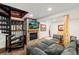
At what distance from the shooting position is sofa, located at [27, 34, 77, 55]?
185 cm

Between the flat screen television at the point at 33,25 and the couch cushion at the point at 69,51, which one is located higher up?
the flat screen television at the point at 33,25

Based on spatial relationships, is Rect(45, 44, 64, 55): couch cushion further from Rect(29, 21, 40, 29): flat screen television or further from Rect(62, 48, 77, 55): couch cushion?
Rect(29, 21, 40, 29): flat screen television

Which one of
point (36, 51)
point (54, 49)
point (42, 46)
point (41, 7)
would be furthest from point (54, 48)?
point (41, 7)

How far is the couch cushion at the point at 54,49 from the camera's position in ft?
6.10

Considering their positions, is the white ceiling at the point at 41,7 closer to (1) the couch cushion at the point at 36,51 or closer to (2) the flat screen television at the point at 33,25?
(2) the flat screen television at the point at 33,25

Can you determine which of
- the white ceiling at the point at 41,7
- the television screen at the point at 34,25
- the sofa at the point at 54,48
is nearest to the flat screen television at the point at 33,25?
the television screen at the point at 34,25

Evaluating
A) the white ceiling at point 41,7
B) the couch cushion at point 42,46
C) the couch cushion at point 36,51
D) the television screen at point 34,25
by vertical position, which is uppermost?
the white ceiling at point 41,7

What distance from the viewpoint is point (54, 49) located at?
6.18 ft

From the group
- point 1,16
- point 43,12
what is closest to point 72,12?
point 43,12

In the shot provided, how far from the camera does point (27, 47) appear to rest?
6.12 feet

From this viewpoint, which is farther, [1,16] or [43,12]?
[43,12]
